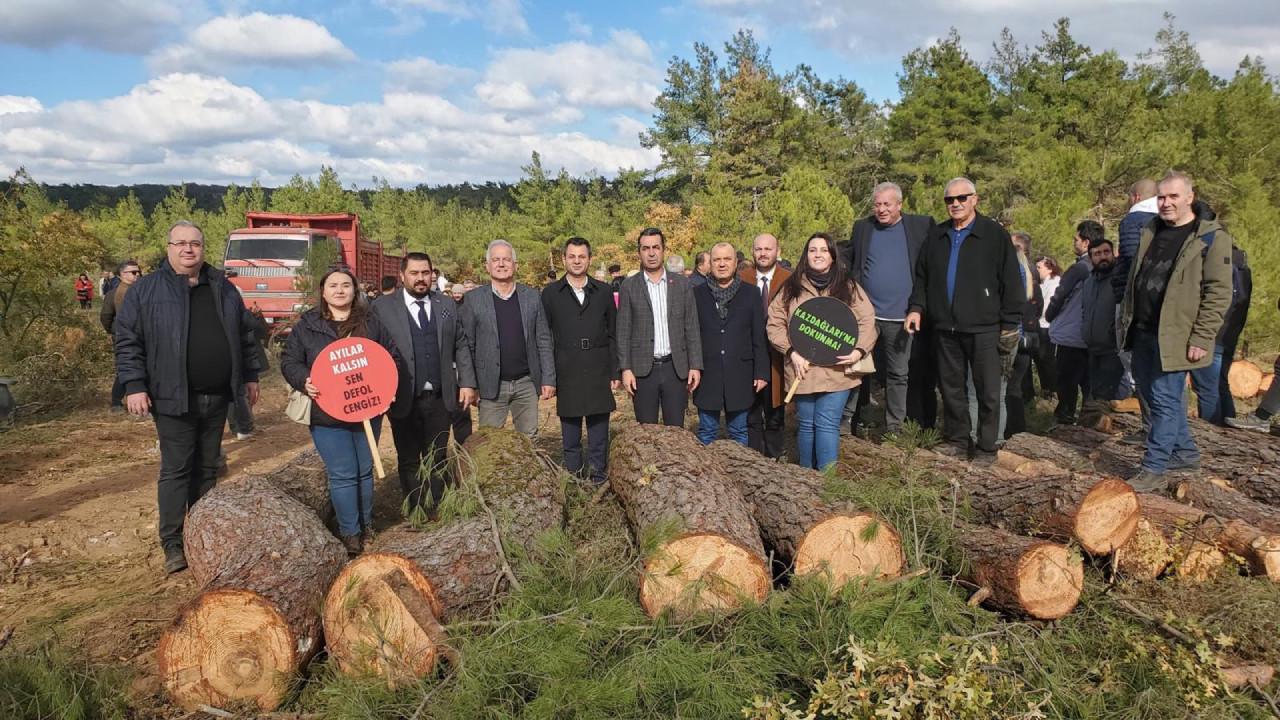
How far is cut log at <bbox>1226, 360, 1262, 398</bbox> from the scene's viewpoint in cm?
780

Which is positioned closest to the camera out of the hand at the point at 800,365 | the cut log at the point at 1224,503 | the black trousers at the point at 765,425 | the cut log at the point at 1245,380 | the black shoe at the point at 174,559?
the cut log at the point at 1224,503

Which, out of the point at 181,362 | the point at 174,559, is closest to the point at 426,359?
the point at 181,362

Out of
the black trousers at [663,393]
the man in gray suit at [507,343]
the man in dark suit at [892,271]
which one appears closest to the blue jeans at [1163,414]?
the man in dark suit at [892,271]

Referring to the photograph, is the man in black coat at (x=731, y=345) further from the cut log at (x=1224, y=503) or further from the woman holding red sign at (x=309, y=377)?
the cut log at (x=1224, y=503)

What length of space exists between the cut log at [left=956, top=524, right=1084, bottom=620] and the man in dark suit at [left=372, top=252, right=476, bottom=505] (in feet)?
10.3

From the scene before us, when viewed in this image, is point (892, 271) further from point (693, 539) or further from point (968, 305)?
point (693, 539)

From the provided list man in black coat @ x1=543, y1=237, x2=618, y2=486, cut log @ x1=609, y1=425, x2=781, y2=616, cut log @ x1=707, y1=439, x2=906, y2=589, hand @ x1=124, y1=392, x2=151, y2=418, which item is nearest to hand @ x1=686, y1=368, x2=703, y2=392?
man in black coat @ x1=543, y1=237, x2=618, y2=486

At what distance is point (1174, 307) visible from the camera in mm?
4207

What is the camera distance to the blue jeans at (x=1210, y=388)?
5.65 meters

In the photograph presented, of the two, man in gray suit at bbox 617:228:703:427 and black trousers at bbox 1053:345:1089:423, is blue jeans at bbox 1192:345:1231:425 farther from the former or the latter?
man in gray suit at bbox 617:228:703:427

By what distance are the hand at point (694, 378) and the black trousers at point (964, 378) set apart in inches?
65.7

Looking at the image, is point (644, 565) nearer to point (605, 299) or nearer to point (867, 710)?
point (867, 710)

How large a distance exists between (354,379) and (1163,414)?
4.73 metres

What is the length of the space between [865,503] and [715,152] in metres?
30.9
